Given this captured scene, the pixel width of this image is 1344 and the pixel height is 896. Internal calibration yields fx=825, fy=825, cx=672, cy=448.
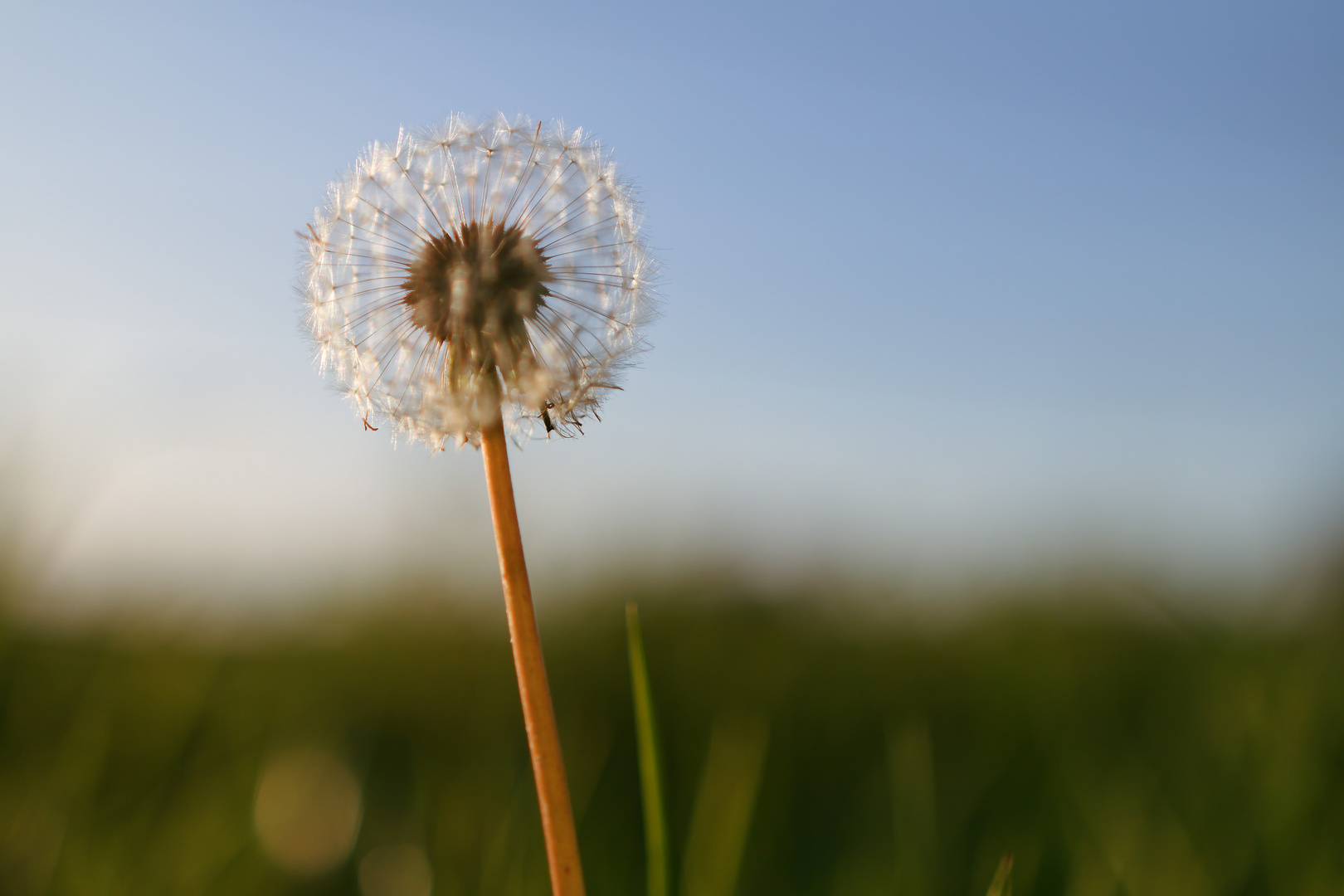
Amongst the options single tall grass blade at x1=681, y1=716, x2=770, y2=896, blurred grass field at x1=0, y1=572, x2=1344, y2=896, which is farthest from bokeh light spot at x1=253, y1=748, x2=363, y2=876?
single tall grass blade at x1=681, y1=716, x2=770, y2=896

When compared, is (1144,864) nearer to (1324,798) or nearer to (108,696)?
(1324,798)

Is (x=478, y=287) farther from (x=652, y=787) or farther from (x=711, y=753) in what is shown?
(x=711, y=753)

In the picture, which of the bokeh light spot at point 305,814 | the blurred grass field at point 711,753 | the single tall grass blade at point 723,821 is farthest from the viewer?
the bokeh light spot at point 305,814

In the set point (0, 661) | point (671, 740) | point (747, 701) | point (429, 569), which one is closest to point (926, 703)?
point (747, 701)

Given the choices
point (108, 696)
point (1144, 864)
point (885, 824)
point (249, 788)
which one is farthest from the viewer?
point (885, 824)

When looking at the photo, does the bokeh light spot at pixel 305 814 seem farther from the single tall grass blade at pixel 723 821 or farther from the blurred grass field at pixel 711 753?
the single tall grass blade at pixel 723 821

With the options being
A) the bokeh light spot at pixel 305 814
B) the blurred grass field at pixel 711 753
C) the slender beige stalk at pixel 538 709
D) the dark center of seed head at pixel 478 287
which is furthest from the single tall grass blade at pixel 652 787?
the bokeh light spot at pixel 305 814
